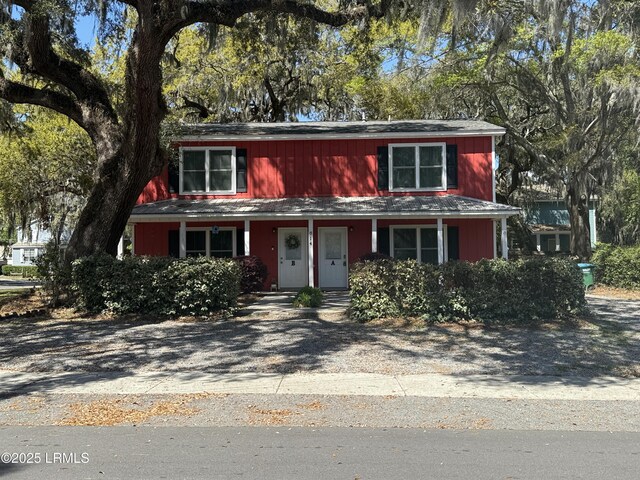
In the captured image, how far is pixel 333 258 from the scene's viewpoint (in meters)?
21.0

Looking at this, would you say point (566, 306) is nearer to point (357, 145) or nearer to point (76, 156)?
point (357, 145)

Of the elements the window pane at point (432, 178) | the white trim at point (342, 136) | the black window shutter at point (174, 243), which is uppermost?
the white trim at point (342, 136)

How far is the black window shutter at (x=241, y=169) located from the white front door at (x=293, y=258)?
6.86ft

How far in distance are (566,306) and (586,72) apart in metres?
12.4

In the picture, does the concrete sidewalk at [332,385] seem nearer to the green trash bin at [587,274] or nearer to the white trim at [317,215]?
the white trim at [317,215]

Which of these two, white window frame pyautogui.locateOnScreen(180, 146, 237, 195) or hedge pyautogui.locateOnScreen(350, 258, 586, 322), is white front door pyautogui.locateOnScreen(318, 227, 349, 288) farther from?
hedge pyautogui.locateOnScreen(350, 258, 586, 322)

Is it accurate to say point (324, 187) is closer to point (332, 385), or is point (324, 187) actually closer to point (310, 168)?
point (310, 168)

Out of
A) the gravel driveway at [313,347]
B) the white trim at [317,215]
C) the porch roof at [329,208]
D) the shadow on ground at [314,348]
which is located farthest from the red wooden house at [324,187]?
the shadow on ground at [314,348]

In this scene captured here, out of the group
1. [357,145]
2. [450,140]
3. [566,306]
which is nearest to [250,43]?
[357,145]

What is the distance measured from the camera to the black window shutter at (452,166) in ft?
67.8

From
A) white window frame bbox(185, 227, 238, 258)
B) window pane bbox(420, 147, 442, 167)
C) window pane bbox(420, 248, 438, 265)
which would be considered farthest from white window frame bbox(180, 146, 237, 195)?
window pane bbox(420, 248, 438, 265)

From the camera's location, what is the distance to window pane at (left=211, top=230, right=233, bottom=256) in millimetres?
20906

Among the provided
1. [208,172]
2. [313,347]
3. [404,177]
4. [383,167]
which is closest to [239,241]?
[208,172]

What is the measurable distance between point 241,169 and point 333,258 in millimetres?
4636
